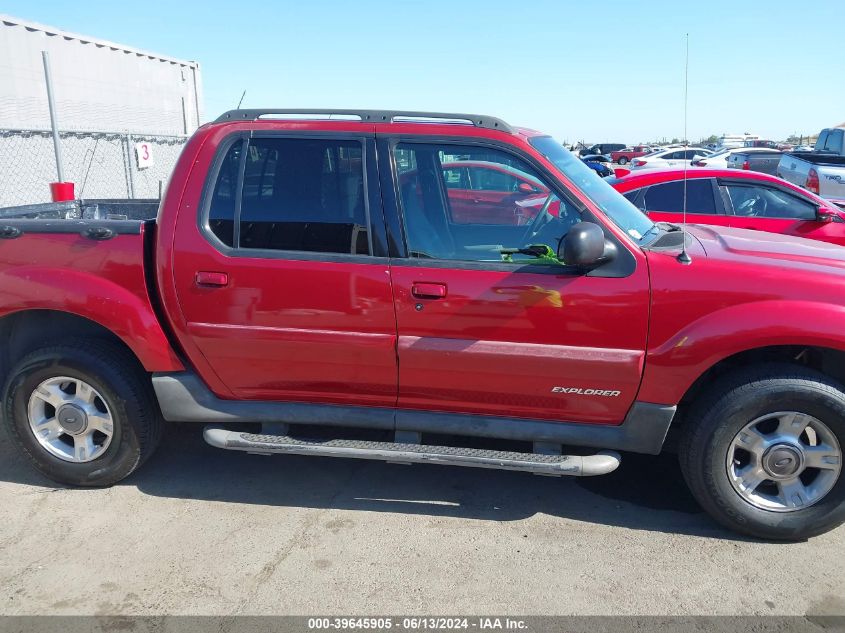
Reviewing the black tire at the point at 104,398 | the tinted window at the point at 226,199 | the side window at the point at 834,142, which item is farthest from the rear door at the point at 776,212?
the side window at the point at 834,142

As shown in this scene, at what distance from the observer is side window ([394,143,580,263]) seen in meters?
3.44

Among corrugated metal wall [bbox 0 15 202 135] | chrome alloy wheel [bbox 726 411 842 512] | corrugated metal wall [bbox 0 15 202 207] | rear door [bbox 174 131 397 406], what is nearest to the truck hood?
chrome alloy wheel [bbox 726 411 842 512]

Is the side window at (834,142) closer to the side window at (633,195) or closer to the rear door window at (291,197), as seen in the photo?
the side window at (633,195)

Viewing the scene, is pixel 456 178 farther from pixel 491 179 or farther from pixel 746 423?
pixel 746 423

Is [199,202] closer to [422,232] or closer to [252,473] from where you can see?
[422,232]

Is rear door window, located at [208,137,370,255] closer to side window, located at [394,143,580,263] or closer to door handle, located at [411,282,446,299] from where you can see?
side window, located at [394,143,580,263]

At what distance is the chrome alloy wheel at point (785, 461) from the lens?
3305 mm

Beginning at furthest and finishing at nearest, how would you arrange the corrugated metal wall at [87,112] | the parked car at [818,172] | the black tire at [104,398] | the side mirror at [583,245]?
1. the parked car at [818,172]
2. the corrugated metal wall at [87,112]
3. the black tire at [104,398]
4. the side mirror at [583,245]

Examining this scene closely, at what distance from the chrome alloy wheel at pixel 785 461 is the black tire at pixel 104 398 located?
123 inches

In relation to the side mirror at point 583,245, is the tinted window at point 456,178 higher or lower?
higher

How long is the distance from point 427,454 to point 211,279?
1.44 meters

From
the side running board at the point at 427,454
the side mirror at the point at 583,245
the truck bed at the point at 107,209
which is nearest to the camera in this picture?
the side mirror at the point at 583,245

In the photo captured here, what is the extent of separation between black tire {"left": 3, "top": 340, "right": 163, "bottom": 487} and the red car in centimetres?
498

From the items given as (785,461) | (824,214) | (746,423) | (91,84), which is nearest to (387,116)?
(746,423)
